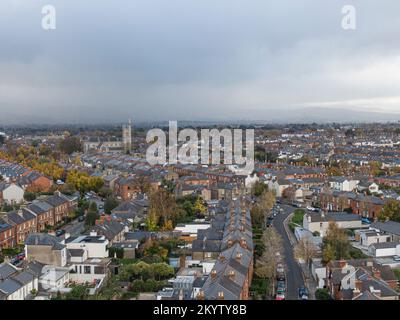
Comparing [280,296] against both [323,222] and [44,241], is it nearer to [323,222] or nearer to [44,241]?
[44,241]

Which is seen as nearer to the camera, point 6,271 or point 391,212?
point 6,271

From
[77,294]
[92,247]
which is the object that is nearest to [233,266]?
[77,294]

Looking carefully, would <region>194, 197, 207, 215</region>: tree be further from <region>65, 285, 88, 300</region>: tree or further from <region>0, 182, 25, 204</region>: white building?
<region>65, 285, 88, 300</region>: tree

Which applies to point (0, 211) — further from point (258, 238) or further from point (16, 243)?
point (258, 238)

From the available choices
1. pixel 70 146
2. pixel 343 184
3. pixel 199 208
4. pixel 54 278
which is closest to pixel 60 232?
pixel 199 208

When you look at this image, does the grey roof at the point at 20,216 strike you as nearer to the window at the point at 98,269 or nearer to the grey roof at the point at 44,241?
the grey roof at the point at 44,241

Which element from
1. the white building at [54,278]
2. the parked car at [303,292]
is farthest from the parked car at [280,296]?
the white building at [54,278]

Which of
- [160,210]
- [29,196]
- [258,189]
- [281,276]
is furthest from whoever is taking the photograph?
[258,189]

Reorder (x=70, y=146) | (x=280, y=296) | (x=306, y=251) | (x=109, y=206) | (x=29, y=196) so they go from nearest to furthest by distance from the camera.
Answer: (x=280, y=296), (x=306, y=251), (x=109, y=206), (x=29, y=196), (x=70, y=146)

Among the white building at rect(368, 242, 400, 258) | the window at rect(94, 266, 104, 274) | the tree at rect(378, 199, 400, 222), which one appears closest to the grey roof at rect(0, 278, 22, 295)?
the window at rect(94, 266, 104, 274)

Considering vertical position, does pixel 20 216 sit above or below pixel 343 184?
above

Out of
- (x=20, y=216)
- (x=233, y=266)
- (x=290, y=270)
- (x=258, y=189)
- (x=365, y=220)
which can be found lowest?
(x=365, y=220)
